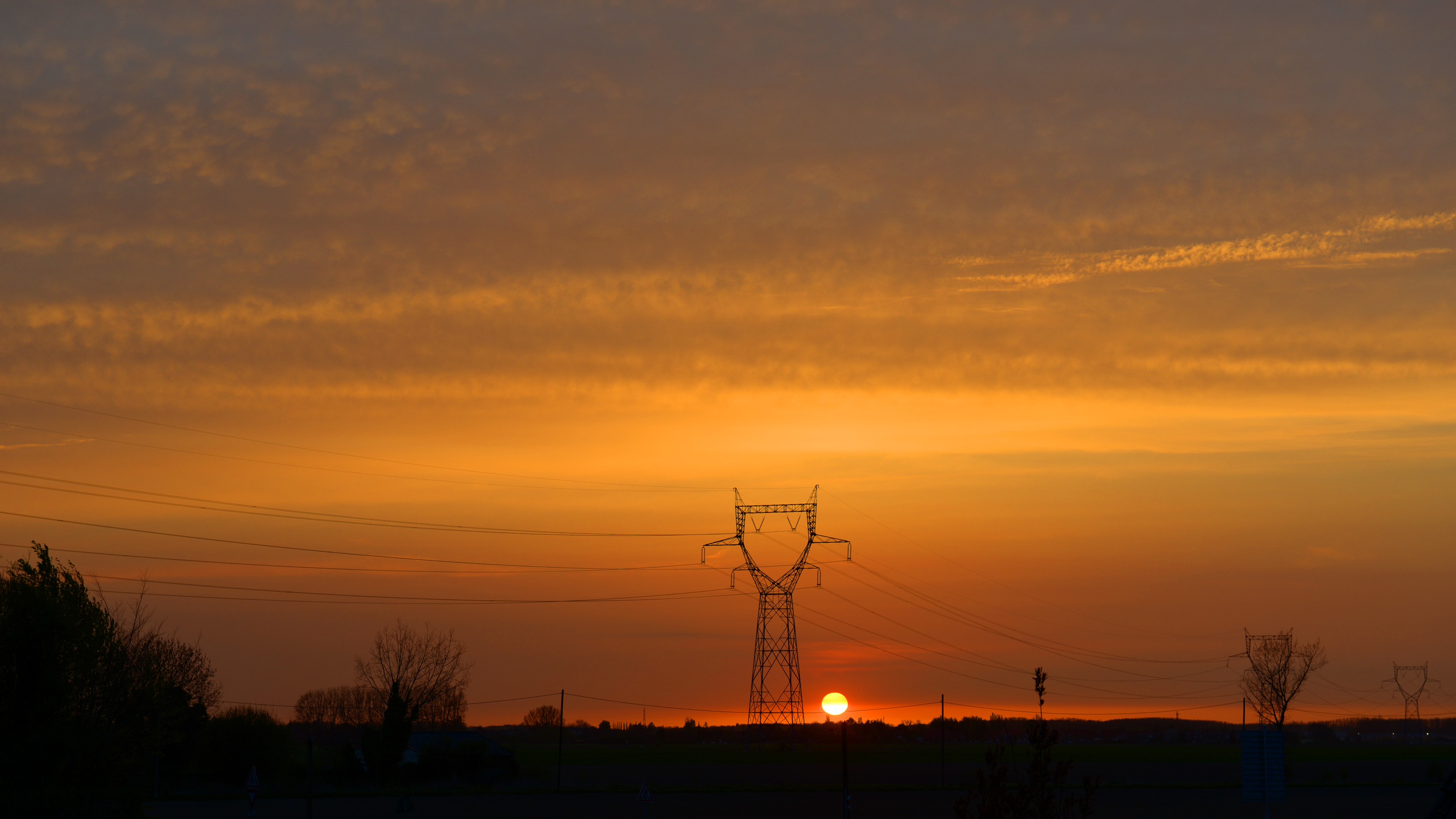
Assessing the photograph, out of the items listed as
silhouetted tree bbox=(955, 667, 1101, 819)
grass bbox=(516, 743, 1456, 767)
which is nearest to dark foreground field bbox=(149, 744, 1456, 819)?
grass bbox=(516, 743, 1456, 767)

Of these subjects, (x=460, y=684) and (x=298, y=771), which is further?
(x=460, y=684)

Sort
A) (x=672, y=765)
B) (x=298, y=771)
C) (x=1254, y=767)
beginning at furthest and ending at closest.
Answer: (x=672, y=765) < (x=298, y=771) < (x=1254, y=767)

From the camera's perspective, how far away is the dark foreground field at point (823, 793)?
67.0m

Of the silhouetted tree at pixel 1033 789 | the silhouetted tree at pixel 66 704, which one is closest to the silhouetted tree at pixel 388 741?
the silhouetted tree at pixel 66 704

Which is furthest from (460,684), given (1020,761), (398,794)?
(1020,761)

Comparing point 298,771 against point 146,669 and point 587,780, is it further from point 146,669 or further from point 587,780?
point 146,669

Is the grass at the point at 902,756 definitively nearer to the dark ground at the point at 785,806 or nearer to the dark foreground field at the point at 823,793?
the dark foreground field at the point at 823,793

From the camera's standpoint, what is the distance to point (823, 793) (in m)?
82.9

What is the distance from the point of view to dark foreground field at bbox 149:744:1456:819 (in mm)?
67000

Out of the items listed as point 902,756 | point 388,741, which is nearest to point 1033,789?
point 388,741

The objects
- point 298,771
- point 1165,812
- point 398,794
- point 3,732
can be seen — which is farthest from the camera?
point 298,771

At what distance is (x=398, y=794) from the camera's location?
85125 mm

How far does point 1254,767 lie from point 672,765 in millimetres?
111105

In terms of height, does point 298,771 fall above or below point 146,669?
below
